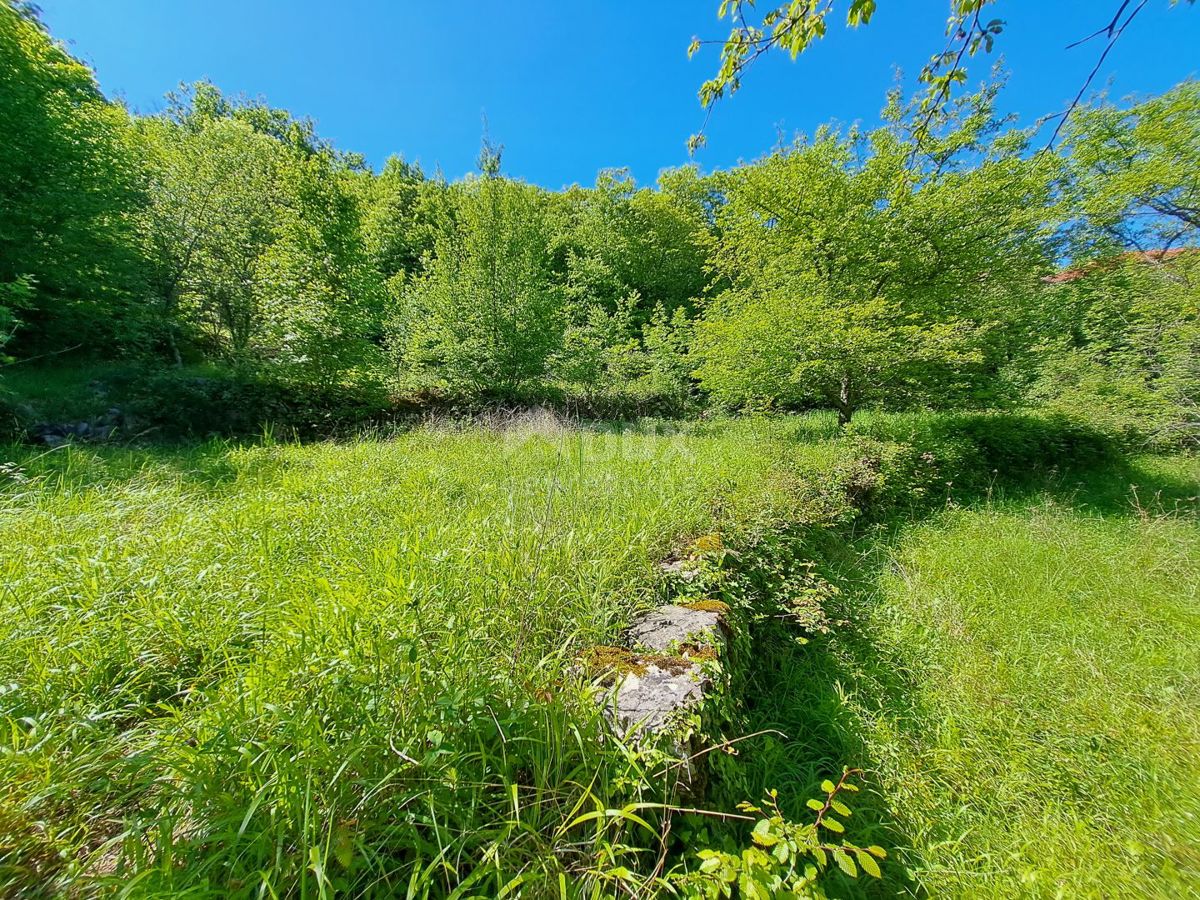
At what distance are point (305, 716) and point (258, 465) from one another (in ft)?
14.9

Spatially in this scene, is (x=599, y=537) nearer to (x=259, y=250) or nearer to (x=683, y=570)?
(x=683, y=570)

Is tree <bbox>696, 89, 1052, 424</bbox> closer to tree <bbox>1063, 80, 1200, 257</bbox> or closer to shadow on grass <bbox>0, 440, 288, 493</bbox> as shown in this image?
tree <bbox>1063, 80, 1200, 257</bbox>

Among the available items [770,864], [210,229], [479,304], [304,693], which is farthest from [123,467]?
[210,229]

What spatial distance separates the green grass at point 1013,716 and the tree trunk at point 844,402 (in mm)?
4163

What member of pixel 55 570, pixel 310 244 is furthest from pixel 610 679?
pixel 310 244

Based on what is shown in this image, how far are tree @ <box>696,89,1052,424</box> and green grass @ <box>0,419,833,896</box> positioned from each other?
5.82 metres

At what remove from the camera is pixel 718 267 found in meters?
9.06

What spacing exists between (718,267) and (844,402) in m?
4.21

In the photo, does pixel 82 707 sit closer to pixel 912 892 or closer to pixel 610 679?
pixel 610 679

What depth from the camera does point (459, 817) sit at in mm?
1114

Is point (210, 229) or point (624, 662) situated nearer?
point (624, 662)

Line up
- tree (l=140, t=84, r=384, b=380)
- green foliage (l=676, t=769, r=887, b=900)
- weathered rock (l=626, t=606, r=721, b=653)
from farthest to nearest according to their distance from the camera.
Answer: tree (l=140, t=84, r=384, b=380)
weathered rock (l=626, t=606, r=721, b=653)
green foliage (l=676, t=769, r=887, b=900)

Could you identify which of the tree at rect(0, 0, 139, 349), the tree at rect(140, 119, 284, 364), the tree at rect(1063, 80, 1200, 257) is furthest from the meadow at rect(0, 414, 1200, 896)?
the tree at rect(1063, 80, 1200, 257)

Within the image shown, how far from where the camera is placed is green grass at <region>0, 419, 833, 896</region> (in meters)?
0.96
